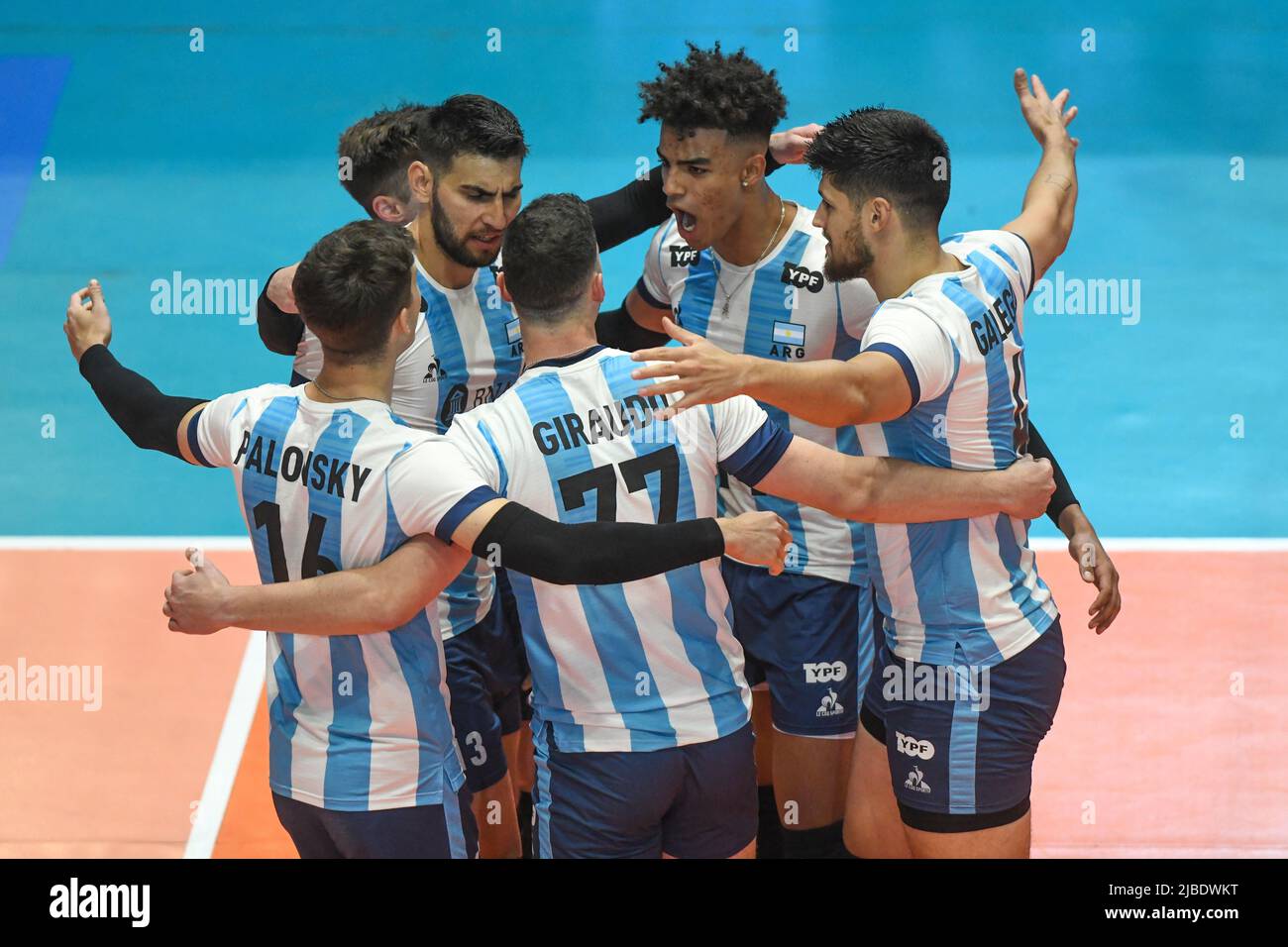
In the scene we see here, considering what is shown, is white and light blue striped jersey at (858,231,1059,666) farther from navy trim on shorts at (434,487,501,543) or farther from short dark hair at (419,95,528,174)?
short dark hair at (419,95,528,174)

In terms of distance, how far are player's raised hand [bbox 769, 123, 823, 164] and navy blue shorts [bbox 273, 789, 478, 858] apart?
3.02 metres

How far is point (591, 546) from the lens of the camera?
4.16 meters

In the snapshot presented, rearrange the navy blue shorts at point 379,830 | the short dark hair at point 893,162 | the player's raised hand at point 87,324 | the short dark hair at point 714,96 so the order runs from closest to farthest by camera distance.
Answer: the navy blue shorts at point 379,830 → the short dark hair at point 893,162 → the player's raised hand at point 87,324 → the short dark hair at point 714,96

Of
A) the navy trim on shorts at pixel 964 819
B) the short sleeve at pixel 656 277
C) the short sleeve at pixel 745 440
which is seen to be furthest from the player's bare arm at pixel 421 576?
the short sleeve at pixel 656 277

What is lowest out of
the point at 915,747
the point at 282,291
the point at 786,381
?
the point at 915,747

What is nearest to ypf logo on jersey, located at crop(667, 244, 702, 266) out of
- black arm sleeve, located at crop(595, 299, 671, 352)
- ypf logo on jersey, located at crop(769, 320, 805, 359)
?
black arm sleeve, located at crop(595, 299, 671, 352)

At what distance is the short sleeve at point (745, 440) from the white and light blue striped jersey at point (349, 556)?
2.48 ft

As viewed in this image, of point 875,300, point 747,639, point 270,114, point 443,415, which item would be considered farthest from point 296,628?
point 270,114

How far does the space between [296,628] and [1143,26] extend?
14.3 meters

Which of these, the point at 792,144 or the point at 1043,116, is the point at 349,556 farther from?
the point at 1043,116

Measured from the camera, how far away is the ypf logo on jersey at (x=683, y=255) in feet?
19.5

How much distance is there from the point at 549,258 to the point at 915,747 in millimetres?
2019

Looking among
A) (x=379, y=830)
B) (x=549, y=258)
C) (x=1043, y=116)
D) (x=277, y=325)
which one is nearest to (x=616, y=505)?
(x=549, y=258)

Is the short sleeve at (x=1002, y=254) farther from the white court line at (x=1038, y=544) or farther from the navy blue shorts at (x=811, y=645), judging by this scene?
the white court line at (x=1038, y=544)
